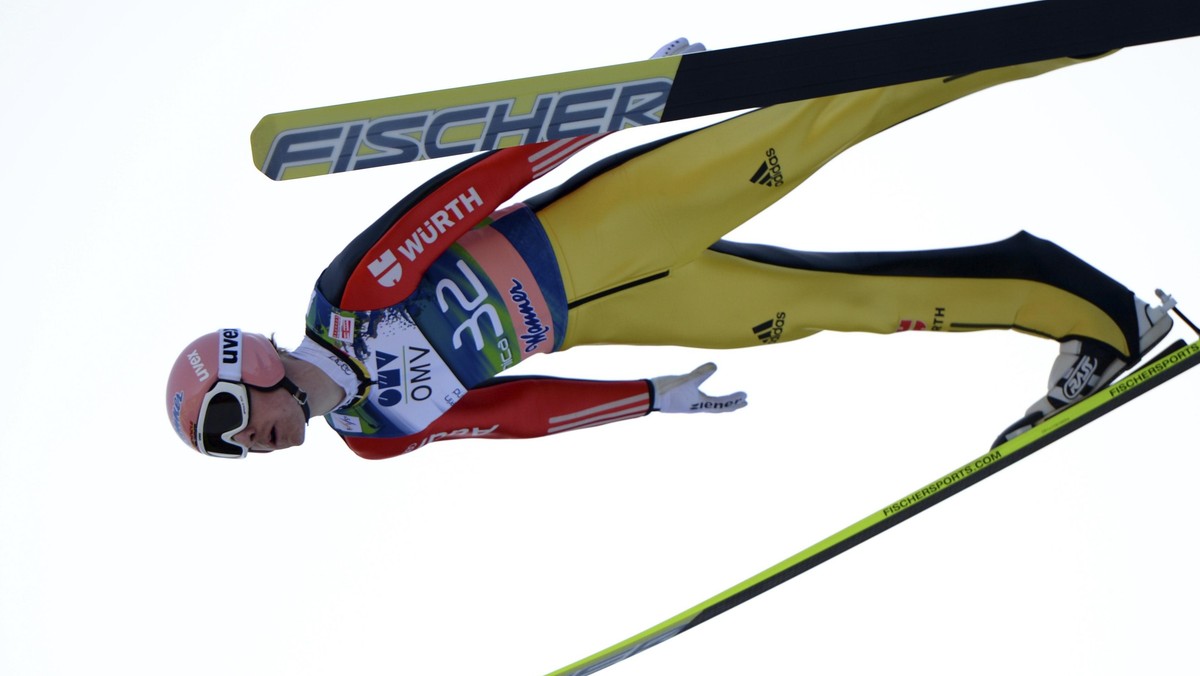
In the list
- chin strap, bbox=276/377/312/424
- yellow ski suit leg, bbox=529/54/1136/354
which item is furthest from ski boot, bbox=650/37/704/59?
chin strap, bbox=276/377/312/424

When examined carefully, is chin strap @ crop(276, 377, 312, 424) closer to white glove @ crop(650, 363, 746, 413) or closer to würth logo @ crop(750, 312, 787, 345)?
white glove @ crop(650, 363, 746, 413)

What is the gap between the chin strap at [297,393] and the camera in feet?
8.30

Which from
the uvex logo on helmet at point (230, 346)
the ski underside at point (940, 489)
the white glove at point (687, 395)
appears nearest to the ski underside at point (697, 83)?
the uvex logo on helmet at point (230, 346)

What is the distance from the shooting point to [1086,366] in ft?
9.16

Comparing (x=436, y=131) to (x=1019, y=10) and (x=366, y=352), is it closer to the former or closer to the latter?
(x=366, y=352)

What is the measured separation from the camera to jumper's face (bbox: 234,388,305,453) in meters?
2.50

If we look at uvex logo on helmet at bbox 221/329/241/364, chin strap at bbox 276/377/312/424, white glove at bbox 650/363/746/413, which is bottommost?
white glove at bbox 650/363/746/413

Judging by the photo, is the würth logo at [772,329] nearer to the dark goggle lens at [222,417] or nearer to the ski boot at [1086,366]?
the ski boot at [1086,366]

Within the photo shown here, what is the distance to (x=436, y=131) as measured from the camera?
2.09 meters

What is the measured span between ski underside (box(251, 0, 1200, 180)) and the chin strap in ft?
1.86

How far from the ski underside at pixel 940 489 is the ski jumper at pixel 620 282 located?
0.79 ft

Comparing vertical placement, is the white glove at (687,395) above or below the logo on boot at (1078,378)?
above

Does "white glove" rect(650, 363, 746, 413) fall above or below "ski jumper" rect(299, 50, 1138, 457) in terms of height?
below

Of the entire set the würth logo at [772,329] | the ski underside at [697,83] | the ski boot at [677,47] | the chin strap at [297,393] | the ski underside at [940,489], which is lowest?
the ski underside at [940,489]
